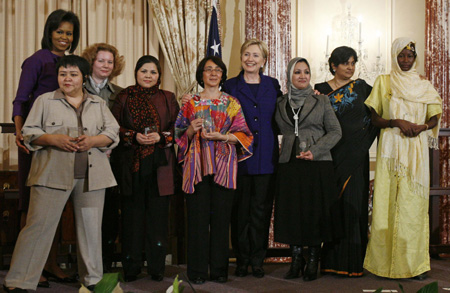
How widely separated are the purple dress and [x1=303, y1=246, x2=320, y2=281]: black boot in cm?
189

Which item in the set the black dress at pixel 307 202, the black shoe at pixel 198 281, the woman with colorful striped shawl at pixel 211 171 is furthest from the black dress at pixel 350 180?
the black shoe at pixel 198 281

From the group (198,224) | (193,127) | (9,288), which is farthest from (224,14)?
(9,288)

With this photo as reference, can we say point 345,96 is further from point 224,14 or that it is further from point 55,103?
point 224,14

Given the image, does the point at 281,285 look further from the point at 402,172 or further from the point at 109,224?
the point at 109,224

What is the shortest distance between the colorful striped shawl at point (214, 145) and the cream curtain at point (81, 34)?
2.03 meters

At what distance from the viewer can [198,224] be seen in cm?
332

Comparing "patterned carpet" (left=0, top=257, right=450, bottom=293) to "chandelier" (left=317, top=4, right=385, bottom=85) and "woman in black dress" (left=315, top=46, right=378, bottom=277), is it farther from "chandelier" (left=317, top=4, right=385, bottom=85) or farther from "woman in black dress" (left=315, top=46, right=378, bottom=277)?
"chandelier" (left=317, top=4, right=385, bottom=85)

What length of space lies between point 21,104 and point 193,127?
1082 millimetres

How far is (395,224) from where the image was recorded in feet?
11.4

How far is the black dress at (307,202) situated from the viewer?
133 inches

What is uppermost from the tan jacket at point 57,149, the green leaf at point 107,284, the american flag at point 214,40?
the american flag at point 214,40

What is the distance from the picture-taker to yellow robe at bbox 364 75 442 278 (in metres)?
3.44


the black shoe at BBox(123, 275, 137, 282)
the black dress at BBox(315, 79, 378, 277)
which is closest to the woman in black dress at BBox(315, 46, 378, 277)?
the black dress at BBox(315, 79, 378, 277)

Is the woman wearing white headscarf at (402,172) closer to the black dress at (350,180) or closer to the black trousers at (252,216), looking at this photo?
the black dress at (350,180)
